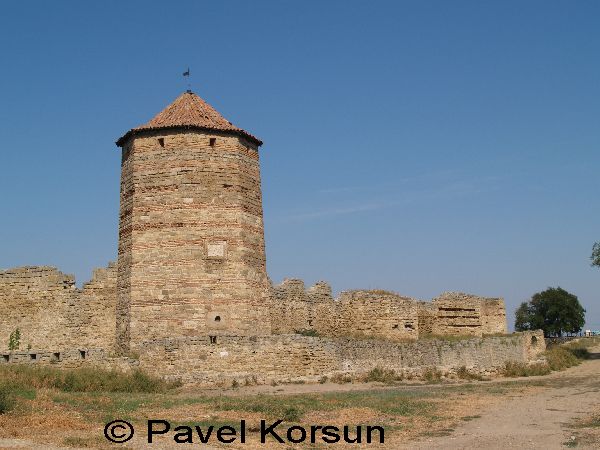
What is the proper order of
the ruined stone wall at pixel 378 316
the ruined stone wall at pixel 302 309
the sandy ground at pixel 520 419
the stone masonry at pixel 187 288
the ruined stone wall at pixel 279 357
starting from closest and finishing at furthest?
1. the sandy ground at pixel 520 419
2. the ruined stone wall at pixel 279 357
3. the stone masonry at pixel 187 288
4. the ruined stone wall at pixel 302 309
5. the ruined stone wall at pixel 378 316

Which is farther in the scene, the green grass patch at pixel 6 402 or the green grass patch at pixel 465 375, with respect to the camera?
the green grass patch at pixel 465 375

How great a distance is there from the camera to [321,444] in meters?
10.0

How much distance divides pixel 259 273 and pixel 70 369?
6746 millimetres

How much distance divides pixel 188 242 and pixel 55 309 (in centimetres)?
533

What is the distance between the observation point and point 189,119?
21.5 m

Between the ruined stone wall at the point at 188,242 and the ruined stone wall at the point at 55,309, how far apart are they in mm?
770

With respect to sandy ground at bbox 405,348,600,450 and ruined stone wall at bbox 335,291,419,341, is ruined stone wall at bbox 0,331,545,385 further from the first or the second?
sandy ground at bbox 405,348,600,450

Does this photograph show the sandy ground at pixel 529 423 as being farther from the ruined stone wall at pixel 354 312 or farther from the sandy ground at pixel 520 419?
the ruined stone wall at pixel 354 312

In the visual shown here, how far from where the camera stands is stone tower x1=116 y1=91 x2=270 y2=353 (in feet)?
66.1

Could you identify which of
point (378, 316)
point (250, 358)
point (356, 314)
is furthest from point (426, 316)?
point (250, 358)

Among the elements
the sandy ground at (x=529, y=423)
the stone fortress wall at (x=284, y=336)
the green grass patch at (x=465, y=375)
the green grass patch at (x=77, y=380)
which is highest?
the stone fortress wall at (x=284, y=336)

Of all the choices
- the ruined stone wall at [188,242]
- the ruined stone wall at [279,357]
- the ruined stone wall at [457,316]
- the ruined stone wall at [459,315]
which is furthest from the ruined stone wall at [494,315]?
the ruined stone wall at [188,242]

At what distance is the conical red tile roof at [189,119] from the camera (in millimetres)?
21172

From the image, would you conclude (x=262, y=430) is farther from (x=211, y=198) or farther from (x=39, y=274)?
(x=39, y=274)
